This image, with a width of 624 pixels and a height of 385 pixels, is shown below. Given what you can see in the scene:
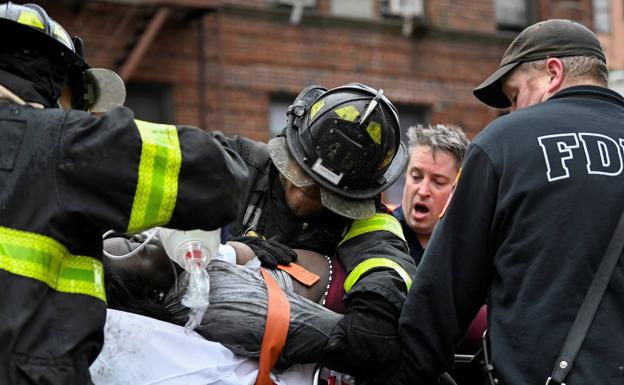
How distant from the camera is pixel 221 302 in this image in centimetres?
317

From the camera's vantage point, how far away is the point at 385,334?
3295mm

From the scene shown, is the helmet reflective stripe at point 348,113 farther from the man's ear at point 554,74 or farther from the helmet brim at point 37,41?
the helmet brim at point 37,41

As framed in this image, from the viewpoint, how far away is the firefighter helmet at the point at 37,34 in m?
2.75

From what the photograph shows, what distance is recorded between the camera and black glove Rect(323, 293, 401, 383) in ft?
10.6

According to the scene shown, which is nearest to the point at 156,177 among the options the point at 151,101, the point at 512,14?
the point at 151,101

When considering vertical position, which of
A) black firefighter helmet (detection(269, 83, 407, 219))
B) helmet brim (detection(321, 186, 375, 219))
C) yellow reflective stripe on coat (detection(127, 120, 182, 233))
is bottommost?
helmet brim (detection(321, 186, 375, 219))

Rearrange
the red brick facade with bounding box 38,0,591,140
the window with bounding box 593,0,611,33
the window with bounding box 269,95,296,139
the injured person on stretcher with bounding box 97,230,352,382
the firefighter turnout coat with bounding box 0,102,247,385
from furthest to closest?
1. the window with bounding box 593,0,611,33
2. the window with bounding box 269,95,296,139
3. the red brick facade with bounding box 38,0,591,140
4. the injured person on stretcher with bounding box 97,230,352,382
5. the firefighter turnout coat with bounding box 0,102,247,385

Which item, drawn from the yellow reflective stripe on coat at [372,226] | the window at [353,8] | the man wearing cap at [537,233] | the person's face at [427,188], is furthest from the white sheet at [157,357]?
the window at [353,8]

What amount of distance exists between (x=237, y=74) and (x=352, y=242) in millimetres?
9805

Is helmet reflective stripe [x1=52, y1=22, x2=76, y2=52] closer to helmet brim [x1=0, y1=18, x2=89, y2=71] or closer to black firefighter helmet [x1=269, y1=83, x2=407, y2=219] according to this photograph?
helmet brim [x1=0, y1=18, x2=89, y2=71]

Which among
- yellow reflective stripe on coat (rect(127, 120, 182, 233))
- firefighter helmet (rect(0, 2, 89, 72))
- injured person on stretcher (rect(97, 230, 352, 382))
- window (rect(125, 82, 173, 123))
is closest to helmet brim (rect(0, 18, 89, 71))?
firefighter helmet (rect(0, 2, 89, 72))

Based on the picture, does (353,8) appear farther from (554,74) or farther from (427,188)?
(554,74)

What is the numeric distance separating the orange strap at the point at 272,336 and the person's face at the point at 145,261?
0.32 meters

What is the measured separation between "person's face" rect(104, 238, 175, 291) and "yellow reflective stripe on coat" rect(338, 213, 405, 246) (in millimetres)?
694
